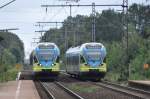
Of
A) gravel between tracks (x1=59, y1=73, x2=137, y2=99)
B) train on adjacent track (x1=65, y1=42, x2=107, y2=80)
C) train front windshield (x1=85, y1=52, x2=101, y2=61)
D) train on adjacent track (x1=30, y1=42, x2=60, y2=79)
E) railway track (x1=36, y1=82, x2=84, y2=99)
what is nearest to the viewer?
gravel between tracks (x1=59, y1=73, x2=137, y2=99)

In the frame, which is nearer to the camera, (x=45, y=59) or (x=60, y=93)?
(x=60, y=93)

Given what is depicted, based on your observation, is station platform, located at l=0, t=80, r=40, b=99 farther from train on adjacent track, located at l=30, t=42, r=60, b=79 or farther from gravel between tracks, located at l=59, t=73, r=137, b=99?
train on adjacent track, located at l=30, t=42, r=60, b=79

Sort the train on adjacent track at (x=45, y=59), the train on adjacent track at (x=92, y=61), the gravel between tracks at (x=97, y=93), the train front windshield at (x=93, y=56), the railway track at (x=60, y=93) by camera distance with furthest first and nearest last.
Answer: the train on adjacent track at (x=45, y=59), the train front windshield at (x=93, y=56), the train on adjacent track at (x=92, y=61), the railway track at (x=60, y=93), the gravel between tracks at (x=97, y=93)

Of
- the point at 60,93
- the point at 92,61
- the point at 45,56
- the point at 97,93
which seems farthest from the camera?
the point at 45,56

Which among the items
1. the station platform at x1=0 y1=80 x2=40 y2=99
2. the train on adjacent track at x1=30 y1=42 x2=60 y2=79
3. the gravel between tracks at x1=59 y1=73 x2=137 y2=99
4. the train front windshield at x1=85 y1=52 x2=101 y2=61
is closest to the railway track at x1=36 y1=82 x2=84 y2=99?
Result: the gravel between tracks at x1=59 y1=73 x2=137 y2=99

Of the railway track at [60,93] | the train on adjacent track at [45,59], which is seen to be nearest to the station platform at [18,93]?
the railway track at [60,93]

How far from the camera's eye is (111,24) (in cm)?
15025

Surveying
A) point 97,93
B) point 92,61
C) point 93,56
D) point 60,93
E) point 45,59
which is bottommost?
point 60,93

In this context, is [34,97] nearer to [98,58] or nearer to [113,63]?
[98,58]

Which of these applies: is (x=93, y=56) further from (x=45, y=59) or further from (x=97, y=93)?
(x=97, y=93)

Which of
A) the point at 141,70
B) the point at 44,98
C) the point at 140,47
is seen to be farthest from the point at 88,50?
the point at 44,98

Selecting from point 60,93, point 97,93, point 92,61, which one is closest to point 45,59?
point 92,61

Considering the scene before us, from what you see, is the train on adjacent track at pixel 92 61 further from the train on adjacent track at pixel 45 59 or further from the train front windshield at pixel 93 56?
the train on adjacent track at pixel 45 59

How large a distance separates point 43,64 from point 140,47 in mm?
13184
